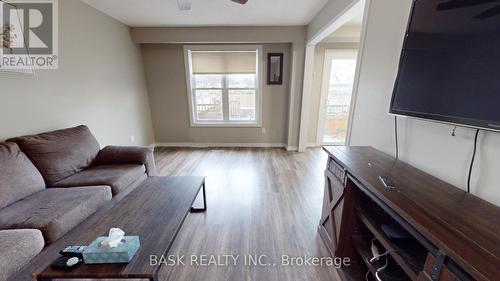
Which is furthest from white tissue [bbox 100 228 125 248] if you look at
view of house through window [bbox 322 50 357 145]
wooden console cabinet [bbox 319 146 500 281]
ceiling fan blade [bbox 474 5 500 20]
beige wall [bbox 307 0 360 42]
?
view of house through window [bbox 322 50 357 145]

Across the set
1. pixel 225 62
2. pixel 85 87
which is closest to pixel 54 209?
pixel 85 87

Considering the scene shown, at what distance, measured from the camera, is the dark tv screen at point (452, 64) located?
0.80 m

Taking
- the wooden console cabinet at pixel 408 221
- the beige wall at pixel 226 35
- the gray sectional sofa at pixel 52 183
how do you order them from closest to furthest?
the wooden console cabinet at pixel 408 221 → the gray sectional sofa at pixel 52 183 → the beige wall at pixel 226 35

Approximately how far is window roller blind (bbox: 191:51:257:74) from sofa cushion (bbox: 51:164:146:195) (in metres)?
2.68

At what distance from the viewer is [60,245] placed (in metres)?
1.24

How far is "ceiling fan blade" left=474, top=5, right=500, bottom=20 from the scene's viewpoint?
763 millimetres

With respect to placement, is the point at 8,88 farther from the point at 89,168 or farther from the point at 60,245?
the point at 60,245

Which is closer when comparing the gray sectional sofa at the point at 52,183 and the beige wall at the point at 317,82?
the gray sectional sofa at the point at 52,183

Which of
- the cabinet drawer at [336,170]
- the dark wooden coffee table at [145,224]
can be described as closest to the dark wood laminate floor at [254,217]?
the dark wooden coffee table at [145,224]

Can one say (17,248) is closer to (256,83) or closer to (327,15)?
(327,15)

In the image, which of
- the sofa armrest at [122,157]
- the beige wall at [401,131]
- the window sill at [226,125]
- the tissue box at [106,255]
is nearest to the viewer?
the beige wall at [401,131]

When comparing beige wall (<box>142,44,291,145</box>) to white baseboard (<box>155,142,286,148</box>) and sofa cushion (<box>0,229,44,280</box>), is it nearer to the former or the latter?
white baseboard (<box>155,142,286,148</box>)

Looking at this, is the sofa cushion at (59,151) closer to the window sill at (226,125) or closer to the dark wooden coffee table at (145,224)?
the dark wooden coffee table at (145,224)

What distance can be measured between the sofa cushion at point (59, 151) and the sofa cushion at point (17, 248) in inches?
32.7
